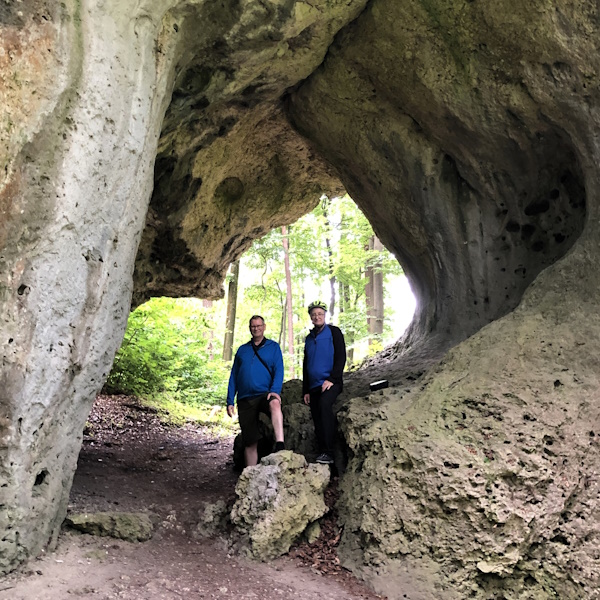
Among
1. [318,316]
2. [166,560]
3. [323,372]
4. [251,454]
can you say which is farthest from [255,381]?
[166,560]

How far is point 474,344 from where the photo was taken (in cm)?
539

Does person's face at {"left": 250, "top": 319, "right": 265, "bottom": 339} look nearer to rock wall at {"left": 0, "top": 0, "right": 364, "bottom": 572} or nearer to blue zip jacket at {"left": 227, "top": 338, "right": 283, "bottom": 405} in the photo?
→ blue zip jacket at {"left": 227, "top": 338, "right": 283, "bottom": 405}

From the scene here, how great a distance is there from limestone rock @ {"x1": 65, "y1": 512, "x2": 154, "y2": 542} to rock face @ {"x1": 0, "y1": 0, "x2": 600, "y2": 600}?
0.28m

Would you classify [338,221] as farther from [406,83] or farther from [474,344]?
[474,344]

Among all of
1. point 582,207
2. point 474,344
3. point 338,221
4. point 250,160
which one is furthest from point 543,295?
point 338,221

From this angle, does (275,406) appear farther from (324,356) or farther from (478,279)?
(478,279)

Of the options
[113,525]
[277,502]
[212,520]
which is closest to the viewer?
[113,525]

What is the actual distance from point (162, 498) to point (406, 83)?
6.07 m

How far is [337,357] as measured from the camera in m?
6.23

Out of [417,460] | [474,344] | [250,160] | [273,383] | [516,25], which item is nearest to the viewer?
[417,460]

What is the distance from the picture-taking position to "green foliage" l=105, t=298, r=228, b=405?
13.1 m

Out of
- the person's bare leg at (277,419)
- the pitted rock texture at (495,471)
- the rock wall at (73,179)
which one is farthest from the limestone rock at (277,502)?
the rock wall at (73,179)

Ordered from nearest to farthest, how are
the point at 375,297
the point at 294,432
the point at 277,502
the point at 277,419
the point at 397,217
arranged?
the point at 277,502
the point at 277,419
the point at 294,432
the point at 397,217
the point at 375,297

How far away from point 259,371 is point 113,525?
2.32 m
